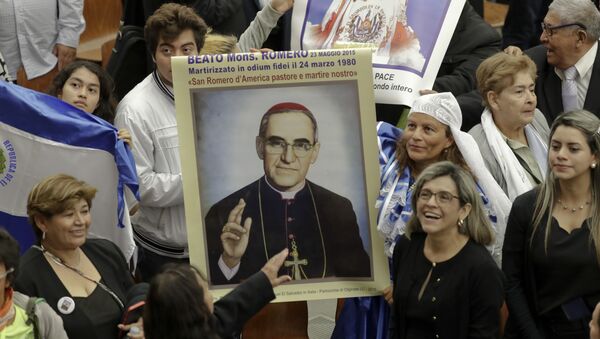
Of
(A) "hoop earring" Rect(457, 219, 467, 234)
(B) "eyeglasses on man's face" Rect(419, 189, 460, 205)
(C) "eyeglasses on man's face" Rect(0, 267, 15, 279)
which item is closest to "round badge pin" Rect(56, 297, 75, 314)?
(C) "eyeglasses on man's face" Rect(0, 267, 15, 279)

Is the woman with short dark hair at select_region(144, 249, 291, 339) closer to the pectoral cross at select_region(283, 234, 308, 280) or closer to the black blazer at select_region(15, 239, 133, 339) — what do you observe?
the black blazer at select_region(15, 239, 133, 339)

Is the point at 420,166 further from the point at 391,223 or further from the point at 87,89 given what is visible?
the point at 87,89

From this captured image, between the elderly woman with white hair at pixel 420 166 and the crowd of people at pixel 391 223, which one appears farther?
the elderly woman with white hair at pixel 420 166

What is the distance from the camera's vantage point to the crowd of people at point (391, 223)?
20.0 ft

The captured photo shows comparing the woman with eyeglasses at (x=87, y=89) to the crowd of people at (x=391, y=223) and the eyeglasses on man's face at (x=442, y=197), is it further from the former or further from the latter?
the eyeglasses on man's face at (x=442, y=197)

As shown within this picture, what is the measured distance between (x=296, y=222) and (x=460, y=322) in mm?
953

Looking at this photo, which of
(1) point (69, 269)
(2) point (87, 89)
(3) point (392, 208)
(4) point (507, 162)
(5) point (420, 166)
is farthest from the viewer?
(2) point (87, 89)

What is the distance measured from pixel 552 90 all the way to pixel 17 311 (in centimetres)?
360

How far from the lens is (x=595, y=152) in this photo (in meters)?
6.57

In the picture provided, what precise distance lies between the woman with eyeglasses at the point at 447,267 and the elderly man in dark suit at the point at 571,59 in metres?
1.74

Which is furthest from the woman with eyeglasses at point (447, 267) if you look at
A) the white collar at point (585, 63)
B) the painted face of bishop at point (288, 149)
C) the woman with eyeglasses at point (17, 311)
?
the white collar at point (585, 63)

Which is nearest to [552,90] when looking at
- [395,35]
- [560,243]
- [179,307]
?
[395,35]

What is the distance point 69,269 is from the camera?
6188 mm

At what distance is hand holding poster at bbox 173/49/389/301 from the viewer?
6.66m
